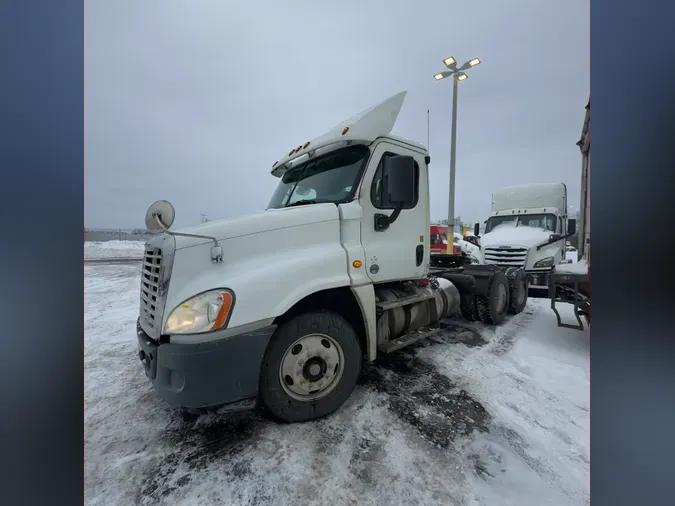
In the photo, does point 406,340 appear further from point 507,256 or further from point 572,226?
point 572,226

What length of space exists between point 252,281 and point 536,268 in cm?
830

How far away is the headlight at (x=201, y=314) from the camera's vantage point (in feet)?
6.45

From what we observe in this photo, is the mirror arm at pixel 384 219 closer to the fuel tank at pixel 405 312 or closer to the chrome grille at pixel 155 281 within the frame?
the fuel tank at pixel 405 312

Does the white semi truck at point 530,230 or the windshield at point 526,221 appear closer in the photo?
the white semi truck at point 530,230

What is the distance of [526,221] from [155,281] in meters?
10.1

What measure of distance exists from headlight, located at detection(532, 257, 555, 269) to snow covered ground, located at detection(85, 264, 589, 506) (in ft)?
15.4

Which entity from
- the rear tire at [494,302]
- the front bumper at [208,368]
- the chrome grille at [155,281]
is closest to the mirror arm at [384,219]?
the front bumper at [208,368]

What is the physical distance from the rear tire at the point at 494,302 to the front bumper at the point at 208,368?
14.8 ft

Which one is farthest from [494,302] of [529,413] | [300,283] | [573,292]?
[300,283]
